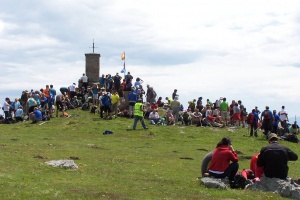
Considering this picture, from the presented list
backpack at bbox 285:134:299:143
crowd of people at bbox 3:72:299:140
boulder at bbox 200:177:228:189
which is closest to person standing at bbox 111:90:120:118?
crowd of people at bbox 3:72:299:140

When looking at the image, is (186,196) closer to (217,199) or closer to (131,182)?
(217,199)

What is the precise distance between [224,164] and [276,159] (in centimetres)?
183

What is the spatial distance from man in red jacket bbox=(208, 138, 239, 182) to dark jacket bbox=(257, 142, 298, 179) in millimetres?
989

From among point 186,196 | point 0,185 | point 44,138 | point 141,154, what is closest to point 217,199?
point 186,196

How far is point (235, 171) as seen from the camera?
1753cm

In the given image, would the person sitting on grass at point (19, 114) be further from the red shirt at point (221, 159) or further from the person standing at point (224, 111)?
the red shirt at point (221, 159)

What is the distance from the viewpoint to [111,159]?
2414 cm

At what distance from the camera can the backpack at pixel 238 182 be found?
17172mm

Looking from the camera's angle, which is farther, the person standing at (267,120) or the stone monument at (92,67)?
the stone monument at (92,67)

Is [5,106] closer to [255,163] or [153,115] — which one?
[153,115]

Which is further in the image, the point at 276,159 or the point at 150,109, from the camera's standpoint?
the point at 150,109

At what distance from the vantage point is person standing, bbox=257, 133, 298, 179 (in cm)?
1666

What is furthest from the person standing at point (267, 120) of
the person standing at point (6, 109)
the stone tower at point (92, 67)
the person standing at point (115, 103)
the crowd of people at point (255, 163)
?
the stone tower at point (92, 67)

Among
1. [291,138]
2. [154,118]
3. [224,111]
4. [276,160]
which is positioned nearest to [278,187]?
[276,160]
